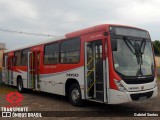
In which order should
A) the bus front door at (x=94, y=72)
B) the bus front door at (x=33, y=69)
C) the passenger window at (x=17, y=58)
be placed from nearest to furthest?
the bus front door at (x=94, y=72), the bus front door at (x=33, y=69), the passenger window at (x=17, y=58)

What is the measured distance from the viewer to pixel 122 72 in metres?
8.18

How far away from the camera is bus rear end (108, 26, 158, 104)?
805cm

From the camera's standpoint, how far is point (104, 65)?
27.5 feet

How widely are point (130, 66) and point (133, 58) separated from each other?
1.17ft

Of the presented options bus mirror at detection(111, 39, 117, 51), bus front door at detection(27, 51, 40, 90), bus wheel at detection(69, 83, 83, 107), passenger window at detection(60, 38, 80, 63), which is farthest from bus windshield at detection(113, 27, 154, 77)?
bus front door at detection(27, 51, 40, 90)

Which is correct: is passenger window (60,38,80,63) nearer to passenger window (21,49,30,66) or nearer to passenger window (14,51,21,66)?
passenger window (21,49,30,66)

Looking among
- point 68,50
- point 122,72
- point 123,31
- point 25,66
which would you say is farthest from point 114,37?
point 25,66

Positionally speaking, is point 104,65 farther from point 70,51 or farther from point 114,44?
point 70,51

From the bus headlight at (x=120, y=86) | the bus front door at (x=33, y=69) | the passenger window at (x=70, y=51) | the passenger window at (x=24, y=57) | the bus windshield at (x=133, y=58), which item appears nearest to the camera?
the bus headlight at (x=120, y=86)

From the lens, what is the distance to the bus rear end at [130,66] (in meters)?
8.05

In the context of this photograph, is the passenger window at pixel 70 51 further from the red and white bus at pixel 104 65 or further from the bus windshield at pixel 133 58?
the bus windshield at pixel 133 58

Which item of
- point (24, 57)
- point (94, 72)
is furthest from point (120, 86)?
point (24, 57)

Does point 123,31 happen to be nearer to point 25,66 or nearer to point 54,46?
point 54,46

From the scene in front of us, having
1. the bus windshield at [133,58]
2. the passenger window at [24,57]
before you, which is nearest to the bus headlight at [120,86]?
the bus windshield at [133,58]
